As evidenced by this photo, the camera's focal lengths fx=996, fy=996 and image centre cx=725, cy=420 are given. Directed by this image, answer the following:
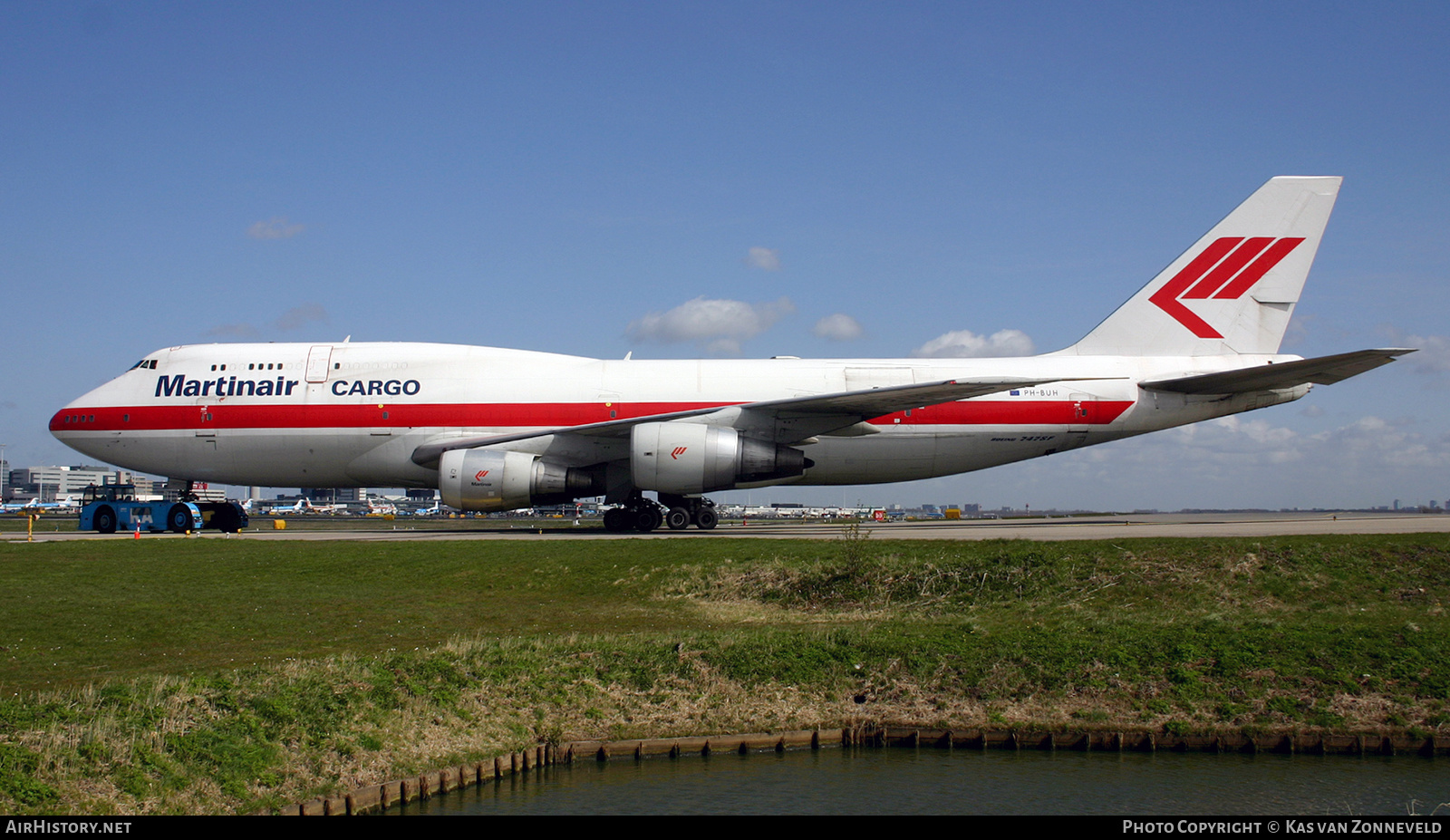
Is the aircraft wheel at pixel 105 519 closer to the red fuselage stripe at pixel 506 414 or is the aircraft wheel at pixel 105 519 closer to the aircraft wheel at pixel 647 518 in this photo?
the red fuselage stripe at pixel 506 414

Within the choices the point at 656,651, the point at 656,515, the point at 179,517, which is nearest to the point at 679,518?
the point at 656,515

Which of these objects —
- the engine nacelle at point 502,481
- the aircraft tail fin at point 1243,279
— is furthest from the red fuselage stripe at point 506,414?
the aircraft tail fin at point 1243,279

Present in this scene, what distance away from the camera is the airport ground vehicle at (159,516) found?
27.1m

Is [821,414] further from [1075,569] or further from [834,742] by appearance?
[834,742]

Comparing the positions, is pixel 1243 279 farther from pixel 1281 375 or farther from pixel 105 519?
pixel 105 519

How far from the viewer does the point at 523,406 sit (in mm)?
25172

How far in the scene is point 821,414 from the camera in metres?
23.5

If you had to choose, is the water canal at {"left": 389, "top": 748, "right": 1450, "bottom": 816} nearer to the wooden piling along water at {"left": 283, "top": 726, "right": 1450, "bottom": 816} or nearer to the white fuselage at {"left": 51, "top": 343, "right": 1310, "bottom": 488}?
the wooden piling along water at {"left": 283, "top": 726, "right": 1450, "bottom": 816}

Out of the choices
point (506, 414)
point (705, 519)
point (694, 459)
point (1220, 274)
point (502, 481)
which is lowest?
point (705, 519)

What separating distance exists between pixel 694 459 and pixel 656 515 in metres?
3.26

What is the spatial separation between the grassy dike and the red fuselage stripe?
7.11 meters

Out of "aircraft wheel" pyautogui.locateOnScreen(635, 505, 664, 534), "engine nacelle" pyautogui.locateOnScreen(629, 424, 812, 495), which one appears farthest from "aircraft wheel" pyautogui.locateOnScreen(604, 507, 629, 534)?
"engine nacelle" pyautogui.locateOnScreen(629, 424, 812, 495)

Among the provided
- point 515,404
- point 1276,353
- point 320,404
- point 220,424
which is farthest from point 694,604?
point 1276,353

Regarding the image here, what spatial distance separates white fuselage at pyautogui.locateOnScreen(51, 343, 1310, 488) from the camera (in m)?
24.9
